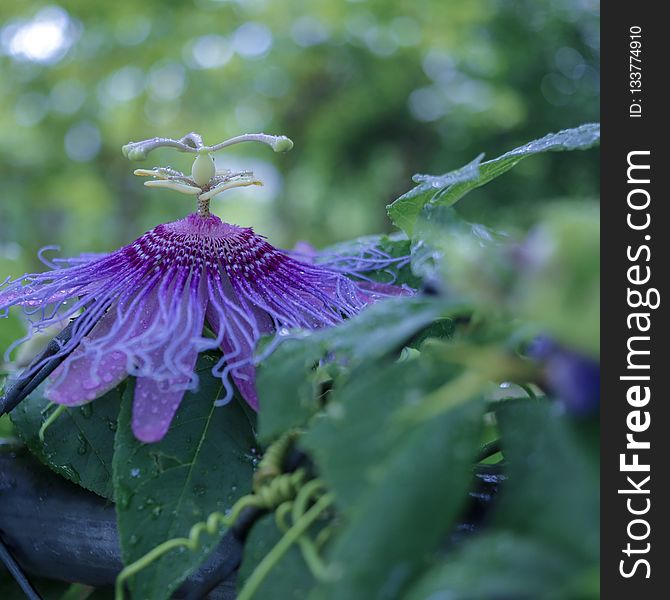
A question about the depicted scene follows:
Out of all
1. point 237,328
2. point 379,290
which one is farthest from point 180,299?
point 379,290

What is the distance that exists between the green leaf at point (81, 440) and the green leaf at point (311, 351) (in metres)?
0.17

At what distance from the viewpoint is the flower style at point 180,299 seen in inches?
16.2

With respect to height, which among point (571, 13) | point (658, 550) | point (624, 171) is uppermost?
Answer: point (571, 13)

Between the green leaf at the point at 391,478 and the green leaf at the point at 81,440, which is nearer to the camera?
the green leaf at the point at 391,478

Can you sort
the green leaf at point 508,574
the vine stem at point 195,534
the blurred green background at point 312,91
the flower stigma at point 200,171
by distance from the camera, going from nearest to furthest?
the green leaf at point 508,574 < the vine stem at point 195,534 < the flower stigma at point 200,171 < the blurred green background at point 312,91

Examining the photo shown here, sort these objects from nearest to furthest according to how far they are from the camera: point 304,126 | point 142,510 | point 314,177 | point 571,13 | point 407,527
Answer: point 407,527 → point 142,510 → point 571,13 → point 304,126 → point 314,177

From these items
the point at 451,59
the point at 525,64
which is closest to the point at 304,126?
the point at 451,59

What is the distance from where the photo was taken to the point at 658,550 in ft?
0.89

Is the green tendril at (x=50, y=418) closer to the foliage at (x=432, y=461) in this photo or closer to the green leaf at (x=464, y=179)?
the foliage at (x=432, y=461)

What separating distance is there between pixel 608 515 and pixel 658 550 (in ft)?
0.10

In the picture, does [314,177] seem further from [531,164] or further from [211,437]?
[211,437]

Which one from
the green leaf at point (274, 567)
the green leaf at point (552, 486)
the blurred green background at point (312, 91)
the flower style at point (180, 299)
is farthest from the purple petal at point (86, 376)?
the blurred green background at point (312, 91)

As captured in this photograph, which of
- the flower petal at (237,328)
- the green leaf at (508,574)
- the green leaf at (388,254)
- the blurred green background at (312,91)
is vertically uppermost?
the blurred green background at (312,91)

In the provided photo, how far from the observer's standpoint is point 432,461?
247 mm
